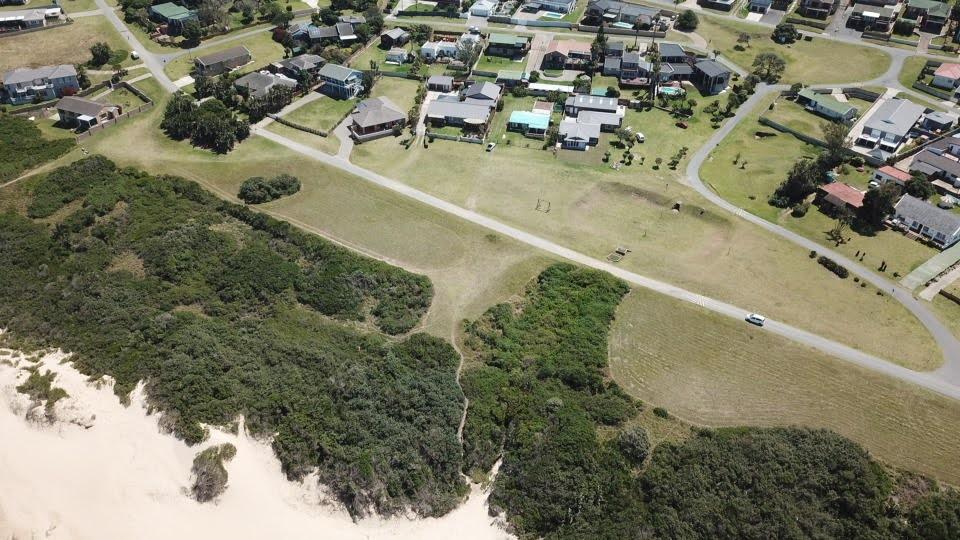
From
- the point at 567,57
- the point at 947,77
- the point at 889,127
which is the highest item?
the point at 947,77

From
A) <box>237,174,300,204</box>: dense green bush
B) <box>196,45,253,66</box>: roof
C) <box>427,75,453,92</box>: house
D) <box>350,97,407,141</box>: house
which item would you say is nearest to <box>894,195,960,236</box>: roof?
A: <box>427,75,453,92</box>: house

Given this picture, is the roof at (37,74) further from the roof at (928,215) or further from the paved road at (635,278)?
the roof at (928,215)

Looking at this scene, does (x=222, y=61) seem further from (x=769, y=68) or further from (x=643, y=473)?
(x=643, y=473)

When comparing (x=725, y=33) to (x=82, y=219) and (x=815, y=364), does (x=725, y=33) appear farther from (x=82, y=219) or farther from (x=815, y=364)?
(x=82, y=219)

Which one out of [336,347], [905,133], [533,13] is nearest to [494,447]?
[336,347]

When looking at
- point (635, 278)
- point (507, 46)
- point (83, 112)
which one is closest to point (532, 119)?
point (507, 46)

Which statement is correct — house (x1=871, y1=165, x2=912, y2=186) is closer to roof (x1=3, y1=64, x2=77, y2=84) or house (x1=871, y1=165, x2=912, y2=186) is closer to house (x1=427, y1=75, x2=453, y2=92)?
house (x1=427, y1=75, x2=453, y2=92)
